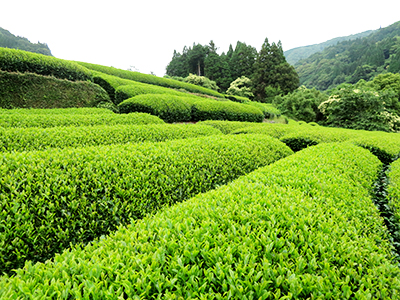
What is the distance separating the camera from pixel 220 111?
41.9ft

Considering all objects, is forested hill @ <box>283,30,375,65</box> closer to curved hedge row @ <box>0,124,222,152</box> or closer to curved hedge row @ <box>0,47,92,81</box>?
curved hedge row @ <box>0,47,92,81</box>

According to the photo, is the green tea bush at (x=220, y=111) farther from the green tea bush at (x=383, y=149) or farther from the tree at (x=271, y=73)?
Result: the tree at (x=271, y=73)

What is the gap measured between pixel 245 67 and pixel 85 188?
52135mm

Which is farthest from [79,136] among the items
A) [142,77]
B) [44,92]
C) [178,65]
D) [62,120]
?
[178,65]

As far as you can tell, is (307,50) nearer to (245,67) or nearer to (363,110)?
(245,67)

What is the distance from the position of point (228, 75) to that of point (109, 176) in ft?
165

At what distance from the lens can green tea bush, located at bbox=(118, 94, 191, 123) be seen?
405 inches

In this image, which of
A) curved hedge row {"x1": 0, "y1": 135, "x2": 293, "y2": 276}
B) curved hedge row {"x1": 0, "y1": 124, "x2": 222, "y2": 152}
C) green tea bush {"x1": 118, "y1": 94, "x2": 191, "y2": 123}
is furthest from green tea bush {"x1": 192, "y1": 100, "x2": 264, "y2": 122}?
curved hedge row {"x1": 0, "y1": 135, "x2": 293, "y2": 276}

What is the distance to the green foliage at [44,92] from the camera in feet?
31.0

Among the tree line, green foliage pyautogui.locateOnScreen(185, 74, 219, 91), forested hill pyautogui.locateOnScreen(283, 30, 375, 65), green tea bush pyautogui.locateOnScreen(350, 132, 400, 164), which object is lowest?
green tea bush pyautogui.locateOnScreen(350, 132, 400, 164)

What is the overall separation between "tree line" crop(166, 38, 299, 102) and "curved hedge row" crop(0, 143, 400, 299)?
134 feet

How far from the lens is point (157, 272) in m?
1.50

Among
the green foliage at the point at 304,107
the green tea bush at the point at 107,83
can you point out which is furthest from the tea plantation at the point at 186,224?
the green foliage at the point at 304,107

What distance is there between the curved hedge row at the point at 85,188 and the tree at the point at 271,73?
40.4 metres
